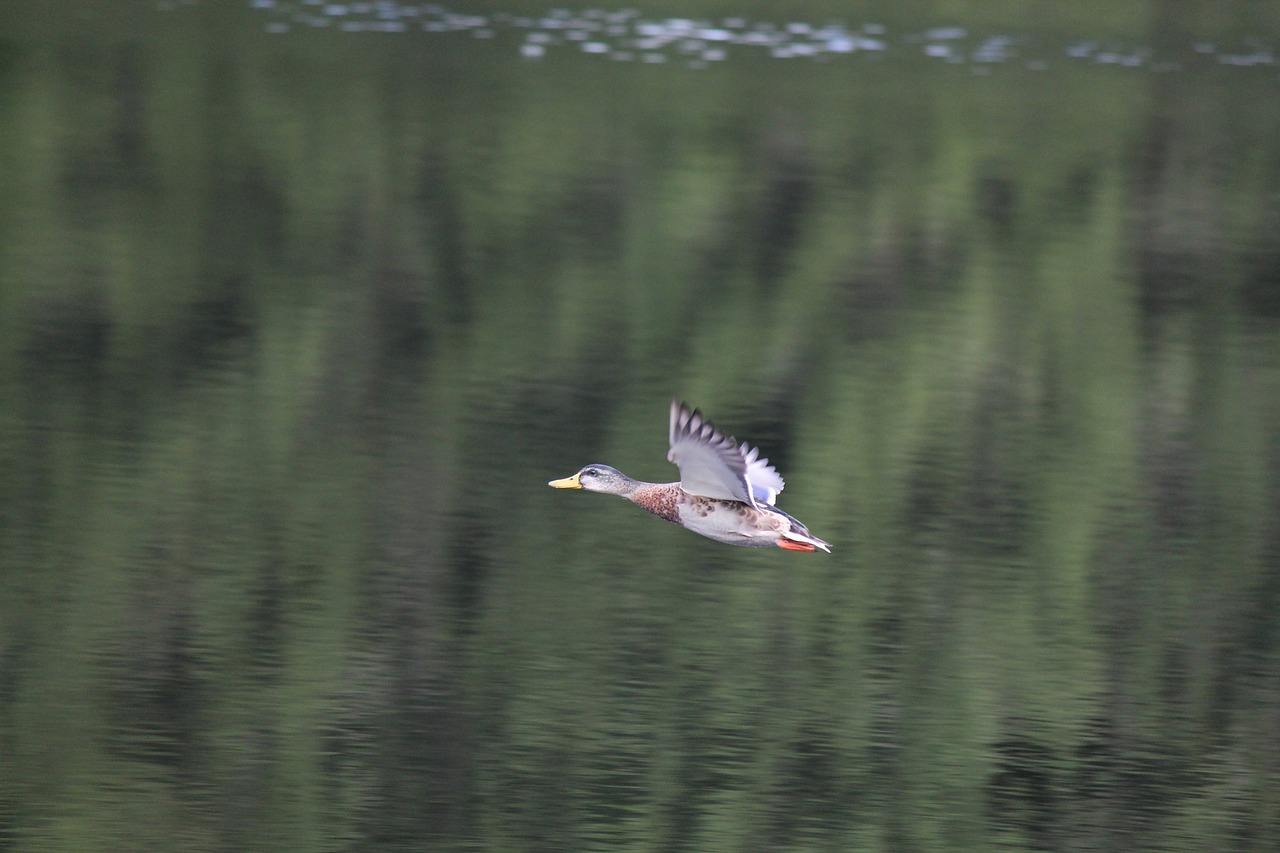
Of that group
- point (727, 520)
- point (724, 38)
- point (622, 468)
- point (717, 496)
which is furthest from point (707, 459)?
point (724, 38)

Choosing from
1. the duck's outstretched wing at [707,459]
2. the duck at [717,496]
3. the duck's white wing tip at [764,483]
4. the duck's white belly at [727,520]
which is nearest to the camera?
the duck's outstretched wing at [707,459]

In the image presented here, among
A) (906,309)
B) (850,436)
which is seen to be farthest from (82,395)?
(906,309)

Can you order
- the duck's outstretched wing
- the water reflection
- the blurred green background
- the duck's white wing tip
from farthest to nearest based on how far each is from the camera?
the water reflection, the blurred green background, the duck's white wing tip, the duck's outstretched wing

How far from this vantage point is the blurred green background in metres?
5.46

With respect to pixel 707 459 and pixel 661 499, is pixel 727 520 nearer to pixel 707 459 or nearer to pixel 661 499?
pixel 661 499

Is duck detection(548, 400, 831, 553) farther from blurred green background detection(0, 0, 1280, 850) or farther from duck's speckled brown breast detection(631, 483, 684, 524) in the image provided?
blurred green background detection(0, 0, 1280, 850)

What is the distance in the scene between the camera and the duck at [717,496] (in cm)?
382

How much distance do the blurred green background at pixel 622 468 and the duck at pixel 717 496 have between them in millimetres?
1589

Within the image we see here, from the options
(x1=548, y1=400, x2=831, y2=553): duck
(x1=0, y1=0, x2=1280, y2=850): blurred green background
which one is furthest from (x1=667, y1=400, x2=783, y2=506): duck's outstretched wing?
(x1=0, y1=0, x2=1280, y2=850): blurred green background

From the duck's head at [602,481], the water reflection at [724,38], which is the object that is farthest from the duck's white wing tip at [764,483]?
the water reflection at [724,38]

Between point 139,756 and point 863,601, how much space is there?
301cm

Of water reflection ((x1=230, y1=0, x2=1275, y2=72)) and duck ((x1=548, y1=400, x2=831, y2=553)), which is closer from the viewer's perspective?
duck ((x1=548, y1=400, x2=831, y2=553))

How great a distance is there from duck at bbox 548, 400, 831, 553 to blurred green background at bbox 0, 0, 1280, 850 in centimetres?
159

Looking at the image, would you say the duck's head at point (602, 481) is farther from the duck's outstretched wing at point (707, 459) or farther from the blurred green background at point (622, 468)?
the blurred green background at point (622, 468)
